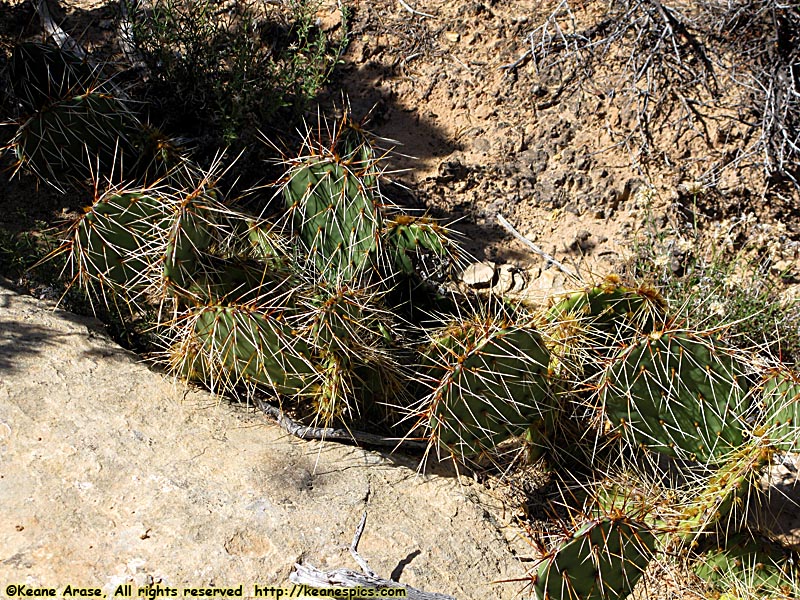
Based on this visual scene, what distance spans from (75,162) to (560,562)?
9.67 feet

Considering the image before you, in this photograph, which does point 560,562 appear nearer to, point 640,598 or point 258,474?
point 640,598

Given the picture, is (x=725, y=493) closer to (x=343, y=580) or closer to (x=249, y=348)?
(x=343, y=580)

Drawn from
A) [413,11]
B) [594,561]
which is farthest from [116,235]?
[413,11]

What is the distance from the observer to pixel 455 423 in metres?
3.22

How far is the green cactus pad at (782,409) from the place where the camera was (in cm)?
306

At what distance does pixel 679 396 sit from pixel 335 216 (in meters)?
1.61

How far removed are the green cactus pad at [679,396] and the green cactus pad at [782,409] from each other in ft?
0.30

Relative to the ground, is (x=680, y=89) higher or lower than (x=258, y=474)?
higher

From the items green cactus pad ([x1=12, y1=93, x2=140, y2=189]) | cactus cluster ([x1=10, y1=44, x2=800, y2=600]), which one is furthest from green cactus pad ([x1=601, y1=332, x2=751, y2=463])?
green cactus pad ([x1=12, y1=93, x2=140, y2=189])

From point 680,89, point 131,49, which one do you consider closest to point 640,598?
point 680,89

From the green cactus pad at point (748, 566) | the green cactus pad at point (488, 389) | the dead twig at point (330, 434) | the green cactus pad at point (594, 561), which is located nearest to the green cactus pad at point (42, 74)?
the dead twig at point (330, 434)

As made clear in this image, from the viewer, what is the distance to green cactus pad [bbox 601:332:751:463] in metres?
3.12

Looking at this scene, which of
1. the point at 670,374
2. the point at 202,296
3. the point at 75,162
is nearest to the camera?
the point at 670,374

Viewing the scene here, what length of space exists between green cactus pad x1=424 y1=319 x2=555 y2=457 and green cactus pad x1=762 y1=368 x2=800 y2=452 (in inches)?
31.9
